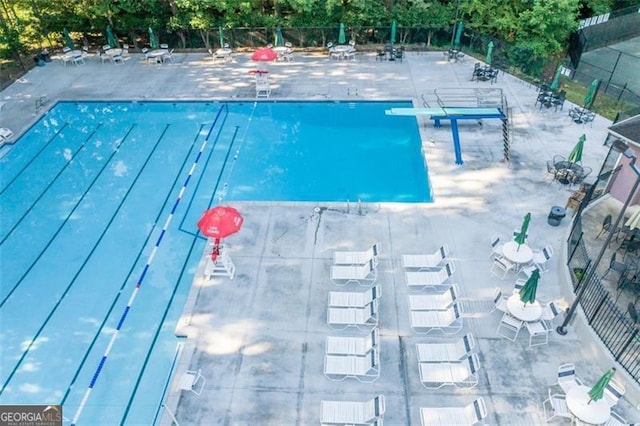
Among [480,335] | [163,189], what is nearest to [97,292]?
[163,189]

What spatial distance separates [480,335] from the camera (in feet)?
33.6

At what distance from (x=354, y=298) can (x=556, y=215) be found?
6398 millimetres

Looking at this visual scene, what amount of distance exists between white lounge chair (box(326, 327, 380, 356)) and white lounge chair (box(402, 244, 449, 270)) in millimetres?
2401

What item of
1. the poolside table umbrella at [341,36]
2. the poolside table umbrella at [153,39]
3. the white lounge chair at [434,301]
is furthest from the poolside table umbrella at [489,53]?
the poolside table umbrella at [153,39]

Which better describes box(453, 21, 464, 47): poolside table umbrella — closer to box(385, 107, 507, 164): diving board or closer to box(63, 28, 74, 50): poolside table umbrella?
box(385, 107, 507, 164): diving board

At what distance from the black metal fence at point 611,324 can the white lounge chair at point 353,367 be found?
4662 mm

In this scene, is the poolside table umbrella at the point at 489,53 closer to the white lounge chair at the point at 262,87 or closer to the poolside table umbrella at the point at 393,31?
the poolside table umbrella at the point at 393,31

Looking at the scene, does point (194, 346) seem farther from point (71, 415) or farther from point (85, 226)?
point (85, 226)

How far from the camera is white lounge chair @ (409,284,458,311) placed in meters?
10.5

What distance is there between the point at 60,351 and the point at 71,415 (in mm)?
1771

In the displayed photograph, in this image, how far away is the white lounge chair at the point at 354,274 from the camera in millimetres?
11281

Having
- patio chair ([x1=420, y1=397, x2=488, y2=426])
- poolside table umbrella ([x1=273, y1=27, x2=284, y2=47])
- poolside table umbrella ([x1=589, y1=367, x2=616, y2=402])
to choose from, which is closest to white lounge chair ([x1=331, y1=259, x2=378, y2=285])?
patio chair ([x1=420, y1=397, x2=488, y2=426])

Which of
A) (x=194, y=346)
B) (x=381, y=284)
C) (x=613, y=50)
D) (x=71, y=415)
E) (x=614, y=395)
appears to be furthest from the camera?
(x=613, y=50)

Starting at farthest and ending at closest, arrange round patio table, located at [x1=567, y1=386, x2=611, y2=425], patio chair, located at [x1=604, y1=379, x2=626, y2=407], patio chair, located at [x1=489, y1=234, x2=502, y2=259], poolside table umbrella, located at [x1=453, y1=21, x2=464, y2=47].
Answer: poolside table umbrella, located at [x1=453, y1=21, x2=464, y2=47] → patio chair, located at [x1=489, y1=234, x2=502, y2=259] → patio chair, located at [x1=604, y1=379, x2=626, y2=407] → round patio table, located at [x1=567, y1=386, x2=611, y2=425]
